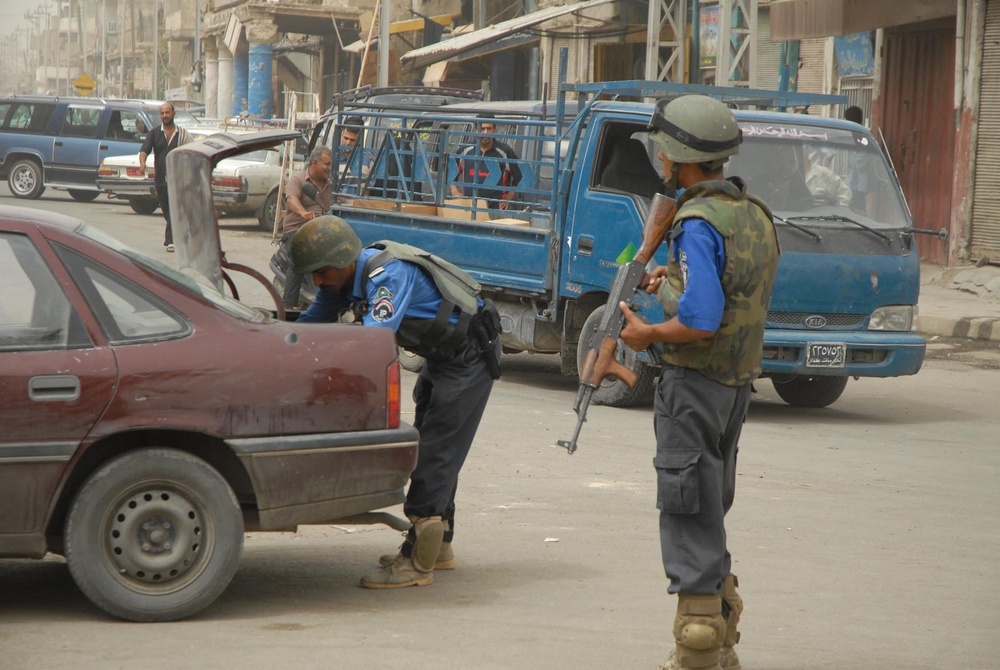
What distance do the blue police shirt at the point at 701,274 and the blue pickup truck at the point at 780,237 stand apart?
489cm

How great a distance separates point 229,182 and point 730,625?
20131 millimetres

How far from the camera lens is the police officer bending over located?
5.10 meters

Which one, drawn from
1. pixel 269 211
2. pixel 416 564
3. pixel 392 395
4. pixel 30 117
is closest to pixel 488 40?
pixel 269 211

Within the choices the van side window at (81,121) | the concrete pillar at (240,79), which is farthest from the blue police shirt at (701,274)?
the concrete pillar at (240,79)

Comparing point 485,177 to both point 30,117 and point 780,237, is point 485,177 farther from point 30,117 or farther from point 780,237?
point 30,117

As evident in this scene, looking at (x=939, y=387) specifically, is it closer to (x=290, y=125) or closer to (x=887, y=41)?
(x=887, y=41)

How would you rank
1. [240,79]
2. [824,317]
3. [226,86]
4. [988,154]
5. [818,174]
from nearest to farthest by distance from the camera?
[824,317]
[818,174]
[988,154]
[240,79]
[226,86]

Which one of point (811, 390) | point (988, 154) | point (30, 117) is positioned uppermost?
point (30, 117)

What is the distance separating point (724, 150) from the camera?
161 inches

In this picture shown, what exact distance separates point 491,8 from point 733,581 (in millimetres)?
31549

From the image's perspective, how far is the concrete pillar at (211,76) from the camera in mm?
61844

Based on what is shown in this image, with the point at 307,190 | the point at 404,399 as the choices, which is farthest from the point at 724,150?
the point at 307,190

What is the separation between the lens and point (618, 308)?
4125mm

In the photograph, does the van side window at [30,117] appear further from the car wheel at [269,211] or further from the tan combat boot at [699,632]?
the tan combat boot at [699,632]
